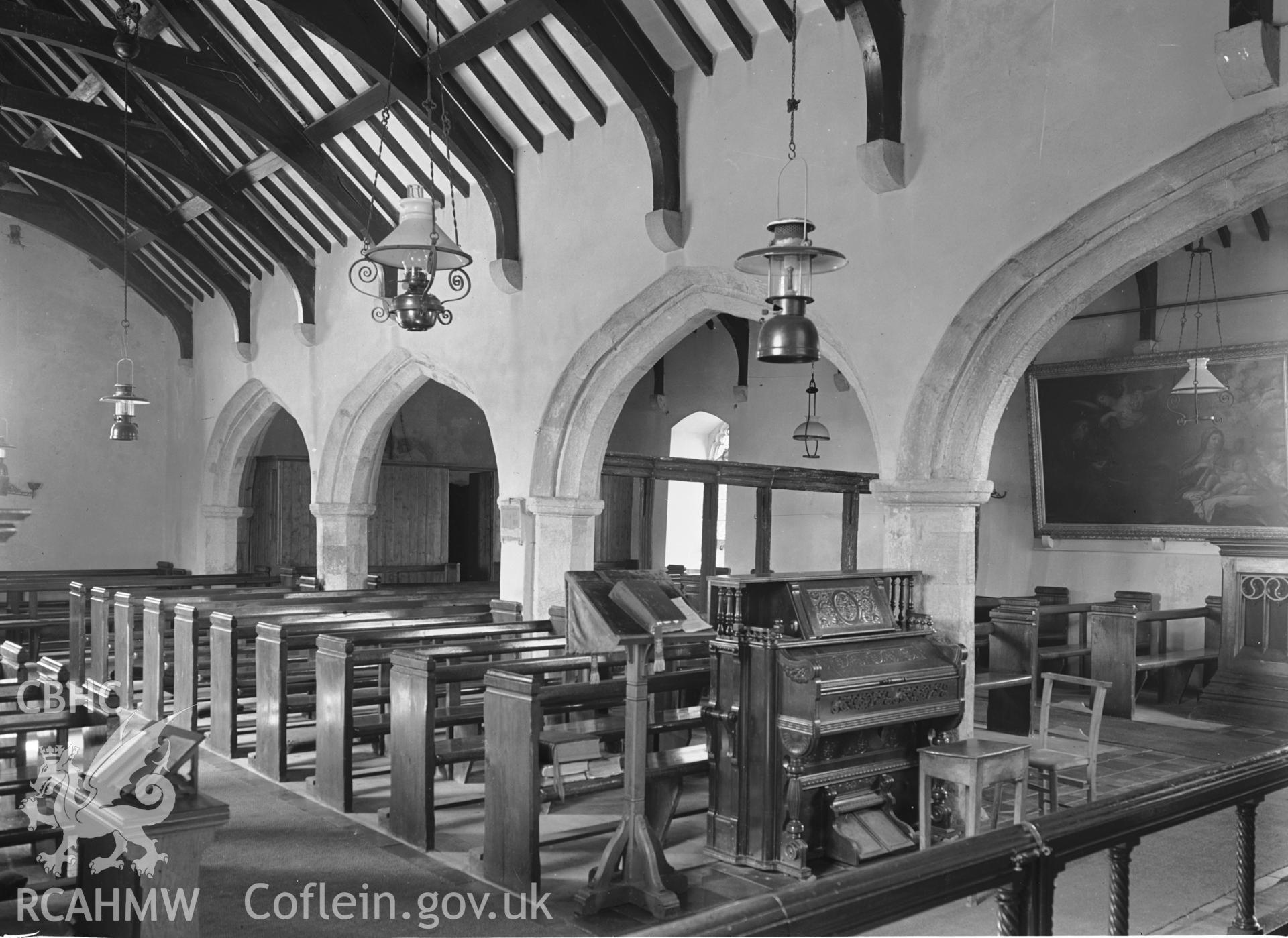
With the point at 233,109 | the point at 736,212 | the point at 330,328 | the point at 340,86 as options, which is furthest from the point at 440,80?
the point at 330,328

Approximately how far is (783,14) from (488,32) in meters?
1.86

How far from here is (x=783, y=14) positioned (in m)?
5.97

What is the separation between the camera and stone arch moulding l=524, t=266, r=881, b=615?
23.5 ft

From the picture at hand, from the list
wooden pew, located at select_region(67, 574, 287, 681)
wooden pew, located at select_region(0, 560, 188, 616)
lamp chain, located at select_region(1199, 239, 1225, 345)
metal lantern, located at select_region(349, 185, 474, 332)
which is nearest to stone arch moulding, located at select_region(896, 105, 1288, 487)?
metal lantern, located at select_region(349, 185, 474, 332)

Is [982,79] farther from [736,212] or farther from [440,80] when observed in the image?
[440,80]

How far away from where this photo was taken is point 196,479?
1278 cm

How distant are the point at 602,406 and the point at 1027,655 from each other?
3.21 metres

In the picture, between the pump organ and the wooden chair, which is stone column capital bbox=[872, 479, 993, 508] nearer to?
the pump organ

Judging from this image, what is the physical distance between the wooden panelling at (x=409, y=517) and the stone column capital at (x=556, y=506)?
577 centimetres

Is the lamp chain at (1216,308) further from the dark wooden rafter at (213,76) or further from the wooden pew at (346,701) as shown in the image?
the dark wooden rafter at (213,76)

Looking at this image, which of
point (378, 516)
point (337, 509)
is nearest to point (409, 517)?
point (378, 516)

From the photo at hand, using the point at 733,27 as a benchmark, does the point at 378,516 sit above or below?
below

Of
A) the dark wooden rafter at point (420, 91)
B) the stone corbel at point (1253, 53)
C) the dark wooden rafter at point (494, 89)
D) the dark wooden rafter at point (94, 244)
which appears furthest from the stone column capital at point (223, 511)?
the stone corbel at point (1253, 53)

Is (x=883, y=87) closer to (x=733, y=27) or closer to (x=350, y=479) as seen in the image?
(x=733, y=27)
